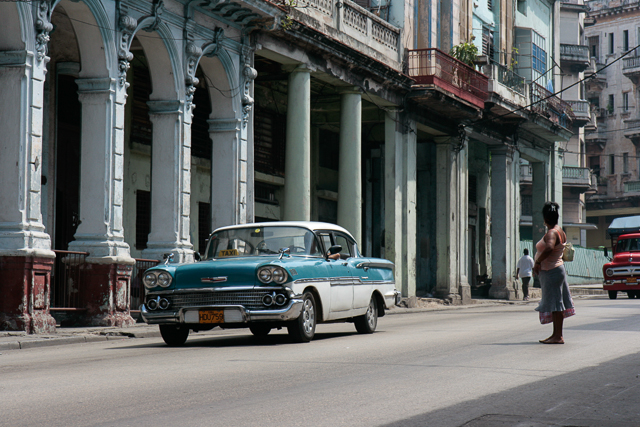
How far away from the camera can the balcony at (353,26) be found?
2111 centimetres

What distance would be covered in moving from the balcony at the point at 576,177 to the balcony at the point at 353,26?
34147mm

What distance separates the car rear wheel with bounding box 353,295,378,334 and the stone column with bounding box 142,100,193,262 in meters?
5.40

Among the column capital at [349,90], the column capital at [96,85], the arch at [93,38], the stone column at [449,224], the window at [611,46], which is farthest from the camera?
the window at [611,46]

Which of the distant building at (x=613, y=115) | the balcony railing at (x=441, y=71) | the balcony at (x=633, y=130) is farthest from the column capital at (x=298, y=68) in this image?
the balcony at (x=633, y=130)

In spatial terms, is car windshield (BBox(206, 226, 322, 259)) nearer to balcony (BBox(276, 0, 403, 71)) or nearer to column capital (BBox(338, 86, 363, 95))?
balcony (BBox(276, 0, 403, 71))

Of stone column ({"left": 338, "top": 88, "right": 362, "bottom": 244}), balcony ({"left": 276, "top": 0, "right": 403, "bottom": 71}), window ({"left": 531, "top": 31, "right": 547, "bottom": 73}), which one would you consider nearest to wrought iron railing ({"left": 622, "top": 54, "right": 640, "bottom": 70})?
window ({"left": 531, "top": 31, "right": 547, "bottom": 73})

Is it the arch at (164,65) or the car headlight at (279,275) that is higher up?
the arch at (164,65)

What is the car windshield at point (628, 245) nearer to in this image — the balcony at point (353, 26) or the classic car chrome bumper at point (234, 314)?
the balcony at point (353, 26)

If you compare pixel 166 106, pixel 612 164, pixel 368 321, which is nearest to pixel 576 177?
pixel 612 164

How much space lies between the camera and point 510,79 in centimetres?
3269

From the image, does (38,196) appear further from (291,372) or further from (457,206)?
(457,206)

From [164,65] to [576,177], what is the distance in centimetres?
4486

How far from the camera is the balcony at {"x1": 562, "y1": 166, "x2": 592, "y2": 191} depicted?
5750 centimetres

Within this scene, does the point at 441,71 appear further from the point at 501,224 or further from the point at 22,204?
the point at 22,204
